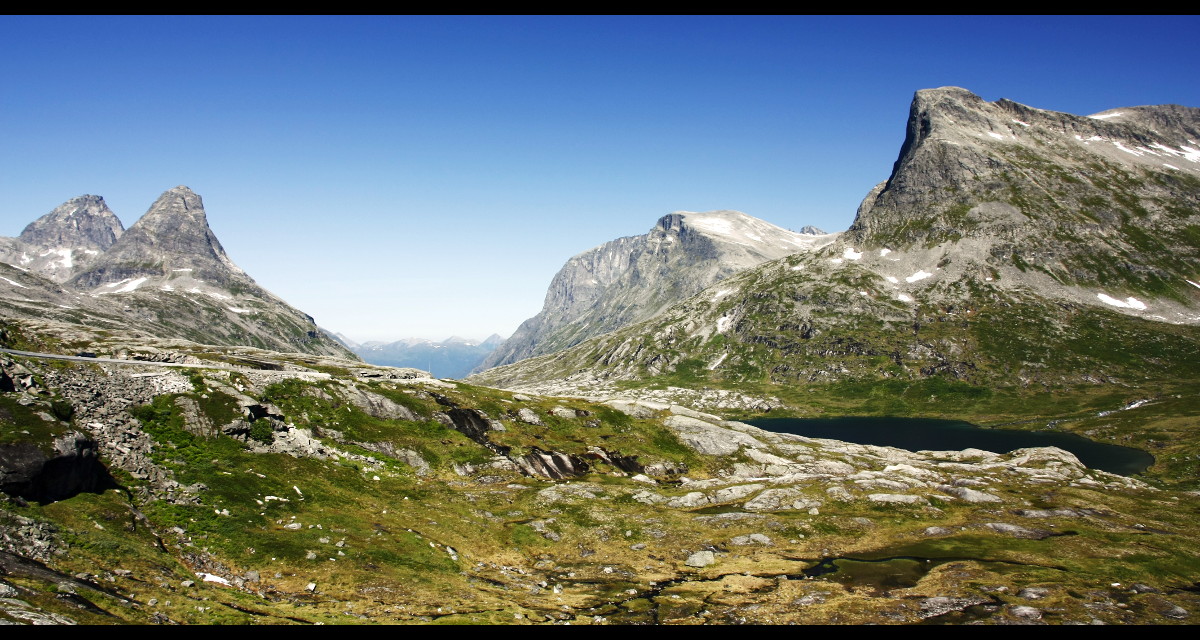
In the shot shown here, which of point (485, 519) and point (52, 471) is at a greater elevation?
point (52, 471)

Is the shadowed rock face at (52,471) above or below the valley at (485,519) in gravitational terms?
above

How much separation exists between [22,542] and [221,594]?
1080cm

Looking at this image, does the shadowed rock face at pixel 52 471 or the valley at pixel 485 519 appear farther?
the valley at pixel 485 519

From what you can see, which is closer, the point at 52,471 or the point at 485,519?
the point at 52,471

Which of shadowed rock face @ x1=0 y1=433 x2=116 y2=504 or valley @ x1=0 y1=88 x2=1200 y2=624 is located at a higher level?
shadowed rock face @ x1=0 y1=433 x2=116 y2=504

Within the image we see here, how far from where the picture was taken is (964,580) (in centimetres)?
5400

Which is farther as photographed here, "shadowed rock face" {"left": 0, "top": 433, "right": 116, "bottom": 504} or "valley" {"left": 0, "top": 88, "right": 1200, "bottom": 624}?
"valley" {"left": 0, "top": 88, "right": 1200, "bottom": 624}
